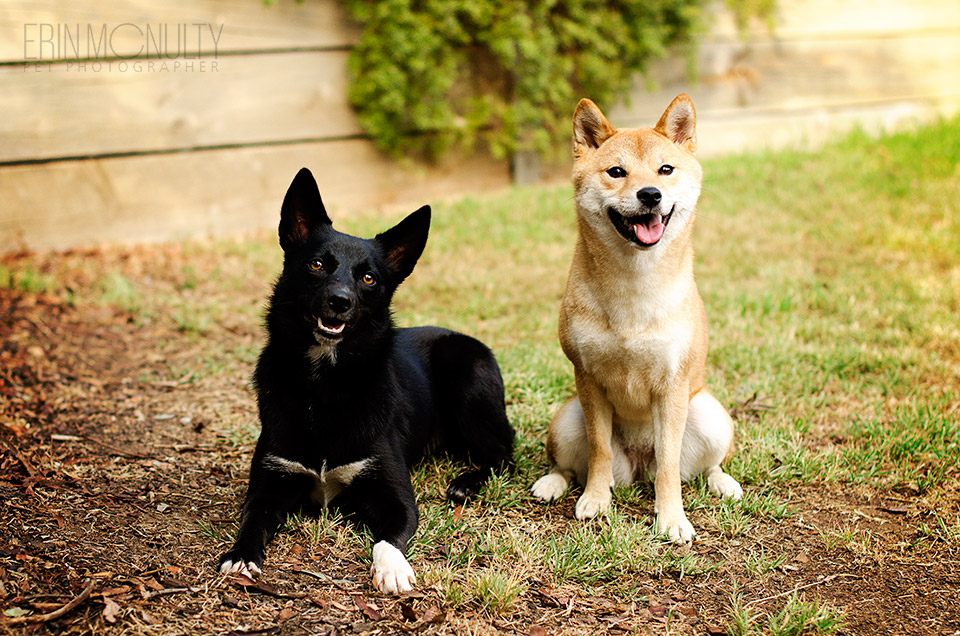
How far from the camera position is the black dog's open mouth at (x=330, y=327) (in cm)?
271

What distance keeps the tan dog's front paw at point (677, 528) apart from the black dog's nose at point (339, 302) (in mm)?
1391

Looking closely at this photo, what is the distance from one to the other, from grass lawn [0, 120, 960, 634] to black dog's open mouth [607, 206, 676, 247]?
1035mm

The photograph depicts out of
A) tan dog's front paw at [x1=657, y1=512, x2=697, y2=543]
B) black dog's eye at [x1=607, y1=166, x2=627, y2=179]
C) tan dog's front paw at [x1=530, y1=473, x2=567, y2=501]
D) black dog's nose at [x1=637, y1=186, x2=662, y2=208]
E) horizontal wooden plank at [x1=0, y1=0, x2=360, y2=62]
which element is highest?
horizontal wooden plank at [x1=0, y1=0, x2=360, y2=62]

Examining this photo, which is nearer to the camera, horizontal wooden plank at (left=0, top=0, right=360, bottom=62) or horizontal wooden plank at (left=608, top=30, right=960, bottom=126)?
horizontal wooden plank at (left=0, top=0, right=360, bottom=62)

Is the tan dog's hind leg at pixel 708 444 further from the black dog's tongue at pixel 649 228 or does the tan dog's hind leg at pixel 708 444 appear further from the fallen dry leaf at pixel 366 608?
the fallen dry leaf at pixel 366 608

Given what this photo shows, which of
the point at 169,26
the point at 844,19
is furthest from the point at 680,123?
the point at 844,19

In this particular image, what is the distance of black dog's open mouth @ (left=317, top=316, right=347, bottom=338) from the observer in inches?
106

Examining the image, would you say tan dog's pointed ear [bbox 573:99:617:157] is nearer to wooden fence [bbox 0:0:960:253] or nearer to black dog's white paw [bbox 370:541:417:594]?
black dog's white paw [bbox 370:541:417:594]

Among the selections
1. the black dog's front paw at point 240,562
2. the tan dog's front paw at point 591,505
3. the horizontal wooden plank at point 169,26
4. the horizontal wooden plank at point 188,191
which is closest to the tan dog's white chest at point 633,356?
the tan dog's front paw at point 591,505

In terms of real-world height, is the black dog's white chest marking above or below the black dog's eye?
below

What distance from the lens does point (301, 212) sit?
2.92m

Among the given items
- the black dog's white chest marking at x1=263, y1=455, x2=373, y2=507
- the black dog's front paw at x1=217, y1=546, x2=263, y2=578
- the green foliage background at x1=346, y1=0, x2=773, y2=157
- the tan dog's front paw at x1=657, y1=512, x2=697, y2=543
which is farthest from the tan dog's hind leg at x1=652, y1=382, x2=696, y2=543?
the green foliage background at x1=346, y1=0, x2=773, y2=157

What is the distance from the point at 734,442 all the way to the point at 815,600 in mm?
1097

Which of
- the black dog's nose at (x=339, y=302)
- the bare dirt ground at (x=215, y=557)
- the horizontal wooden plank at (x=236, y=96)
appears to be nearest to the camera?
the bare dirt ground at (x=215, y=557)
